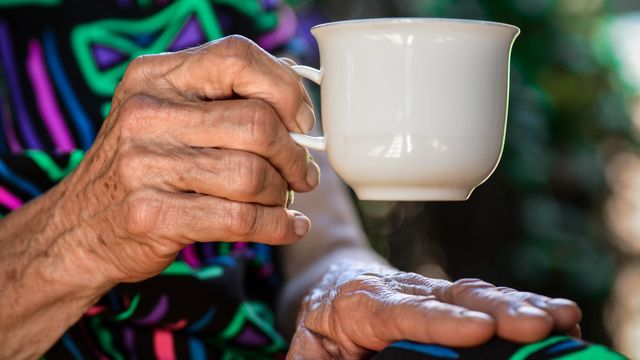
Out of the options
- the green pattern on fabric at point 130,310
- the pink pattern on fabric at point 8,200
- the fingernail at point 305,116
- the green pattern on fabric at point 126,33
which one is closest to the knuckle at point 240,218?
the fingernail at point 305,116

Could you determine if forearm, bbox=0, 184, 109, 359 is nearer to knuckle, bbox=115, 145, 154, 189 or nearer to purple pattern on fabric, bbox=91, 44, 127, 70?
knuckle, bbox=115, 145, 154, 189

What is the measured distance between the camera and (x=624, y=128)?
9.34 ft

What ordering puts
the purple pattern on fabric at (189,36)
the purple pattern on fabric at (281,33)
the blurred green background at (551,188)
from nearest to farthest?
the purple pattern on fabric at (189,36)
the purple pattern on fabric at (281,33)
the blurred green background at (551,188)

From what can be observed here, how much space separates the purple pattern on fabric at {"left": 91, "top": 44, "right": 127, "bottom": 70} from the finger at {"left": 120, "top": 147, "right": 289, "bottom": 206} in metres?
0.51

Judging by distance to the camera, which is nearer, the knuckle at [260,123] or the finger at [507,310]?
the finger at [507,310]

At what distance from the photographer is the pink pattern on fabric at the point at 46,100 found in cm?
132

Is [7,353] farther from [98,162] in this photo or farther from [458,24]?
[458,24]

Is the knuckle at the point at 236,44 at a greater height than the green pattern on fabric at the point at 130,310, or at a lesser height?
greater

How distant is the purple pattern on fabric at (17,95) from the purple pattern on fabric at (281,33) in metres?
0.42

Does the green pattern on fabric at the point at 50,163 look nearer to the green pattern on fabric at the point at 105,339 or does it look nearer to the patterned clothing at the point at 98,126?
the patterned clothing at the point at 98,126

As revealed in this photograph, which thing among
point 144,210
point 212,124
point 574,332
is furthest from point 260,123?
point 574,332

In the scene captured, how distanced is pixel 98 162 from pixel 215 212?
162 millimetres

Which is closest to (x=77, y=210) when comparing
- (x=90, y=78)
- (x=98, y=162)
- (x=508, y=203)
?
(x=98, y=162)

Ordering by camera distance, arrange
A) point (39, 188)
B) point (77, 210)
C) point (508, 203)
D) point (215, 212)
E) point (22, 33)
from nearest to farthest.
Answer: point (215, 212)
point (77, 210)
point (39, 188)
point (22, 33)
point (508, 203)
